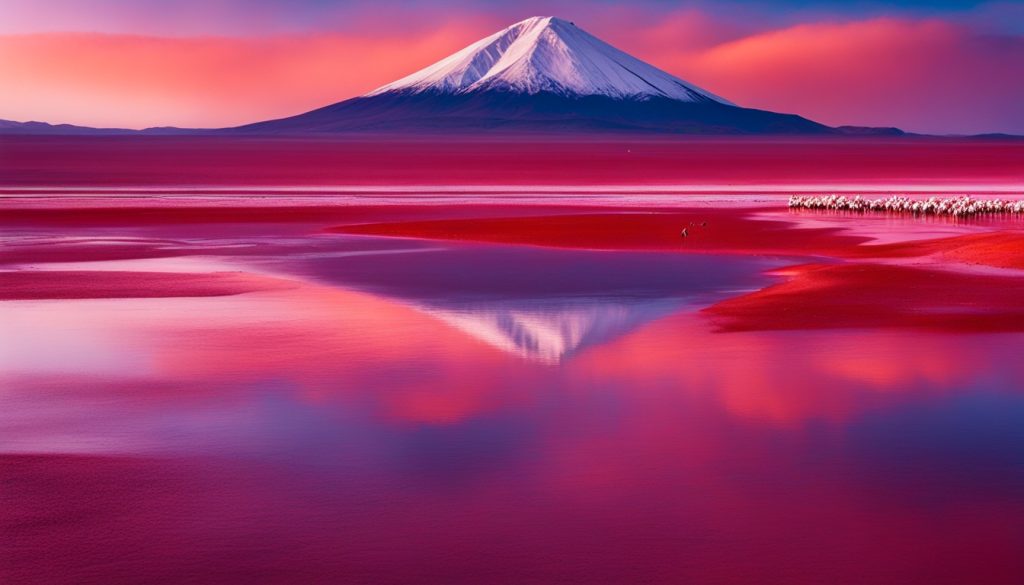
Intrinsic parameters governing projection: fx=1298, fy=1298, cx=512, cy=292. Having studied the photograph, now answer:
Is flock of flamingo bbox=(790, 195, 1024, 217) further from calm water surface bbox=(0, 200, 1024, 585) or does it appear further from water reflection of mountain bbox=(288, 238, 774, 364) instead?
calm water surface bbox=(0, 200, 1024, 585)

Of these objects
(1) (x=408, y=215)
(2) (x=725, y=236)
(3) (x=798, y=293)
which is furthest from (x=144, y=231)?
(3) (x=798, y=293)

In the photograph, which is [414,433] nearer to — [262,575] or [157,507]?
[157,507]

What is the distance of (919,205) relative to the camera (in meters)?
32.6

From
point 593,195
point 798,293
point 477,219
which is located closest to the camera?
point 798,293

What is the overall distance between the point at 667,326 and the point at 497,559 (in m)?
8.14

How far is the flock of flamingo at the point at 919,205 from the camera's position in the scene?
1235 inches

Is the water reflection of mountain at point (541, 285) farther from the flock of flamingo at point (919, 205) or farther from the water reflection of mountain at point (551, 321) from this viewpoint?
the flock of flamingo at point (919, 205)

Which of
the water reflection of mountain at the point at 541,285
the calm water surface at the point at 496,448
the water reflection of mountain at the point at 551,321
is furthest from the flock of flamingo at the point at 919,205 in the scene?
the calm water surface at the point at 496,448

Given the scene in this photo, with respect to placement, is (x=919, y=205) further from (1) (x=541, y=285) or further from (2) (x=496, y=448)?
(2) (x=496, y=448)

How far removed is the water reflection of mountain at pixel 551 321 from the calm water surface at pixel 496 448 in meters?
0.07

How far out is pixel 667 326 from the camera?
14.8 metres

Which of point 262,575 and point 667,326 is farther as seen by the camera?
point 667,326

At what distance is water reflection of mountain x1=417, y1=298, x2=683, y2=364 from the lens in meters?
13.5

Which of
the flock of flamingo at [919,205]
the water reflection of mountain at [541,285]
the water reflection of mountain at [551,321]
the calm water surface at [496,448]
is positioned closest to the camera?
the calm water surface at [496,448]
